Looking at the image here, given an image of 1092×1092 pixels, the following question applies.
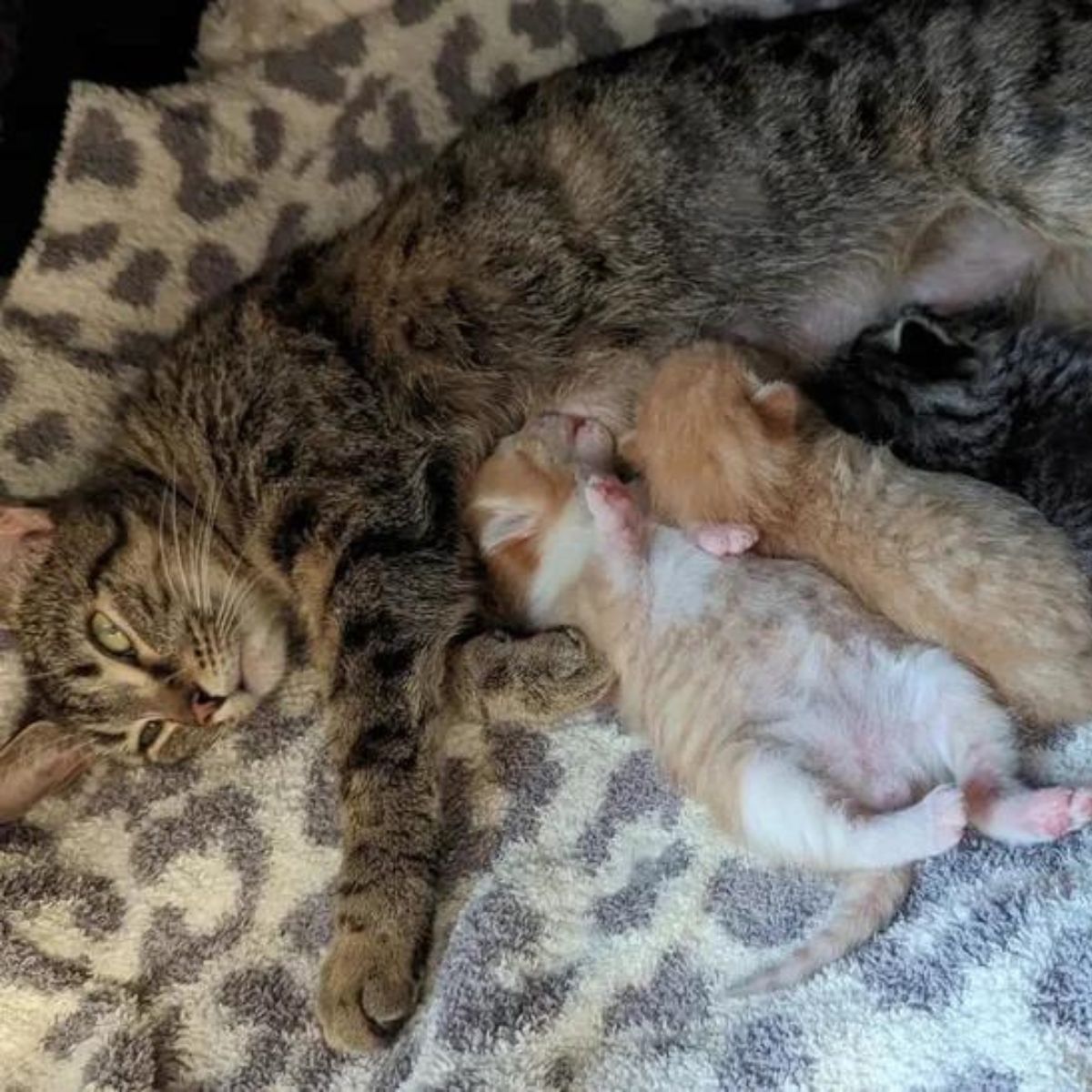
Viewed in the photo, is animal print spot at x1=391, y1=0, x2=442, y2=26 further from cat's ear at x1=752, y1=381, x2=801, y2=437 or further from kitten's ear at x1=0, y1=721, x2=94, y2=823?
kitten's ear at x1=0, y1=721, x2=94, y2=823

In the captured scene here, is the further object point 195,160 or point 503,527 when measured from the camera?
point 195,160

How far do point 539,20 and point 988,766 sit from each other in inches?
51.5

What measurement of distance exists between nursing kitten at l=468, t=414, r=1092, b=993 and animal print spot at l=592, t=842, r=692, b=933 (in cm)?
9

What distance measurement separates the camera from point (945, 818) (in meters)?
1.54

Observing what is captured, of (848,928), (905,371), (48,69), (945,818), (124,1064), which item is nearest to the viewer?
(945,818)

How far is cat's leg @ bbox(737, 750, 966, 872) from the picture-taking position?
5.08 ft

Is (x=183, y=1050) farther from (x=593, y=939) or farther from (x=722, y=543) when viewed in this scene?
(x=722, y=543)

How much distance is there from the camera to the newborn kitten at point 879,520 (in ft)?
5.28

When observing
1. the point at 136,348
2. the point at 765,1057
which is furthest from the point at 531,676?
the point at 136,348

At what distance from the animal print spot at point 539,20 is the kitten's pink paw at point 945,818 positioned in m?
1.30

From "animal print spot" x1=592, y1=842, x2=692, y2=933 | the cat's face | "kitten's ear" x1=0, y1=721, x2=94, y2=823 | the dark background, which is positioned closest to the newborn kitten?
"animal print spot" x1=592, y1=842, x2=692, y2=933

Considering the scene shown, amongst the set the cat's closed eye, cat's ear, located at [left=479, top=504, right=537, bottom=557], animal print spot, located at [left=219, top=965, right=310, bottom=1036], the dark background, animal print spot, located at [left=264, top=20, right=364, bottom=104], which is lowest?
animal print spot, located at [left=219, top=965, right=310, bottom=1036]

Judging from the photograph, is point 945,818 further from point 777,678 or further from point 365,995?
point 365,995

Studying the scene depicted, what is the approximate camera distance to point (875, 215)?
193 cm
